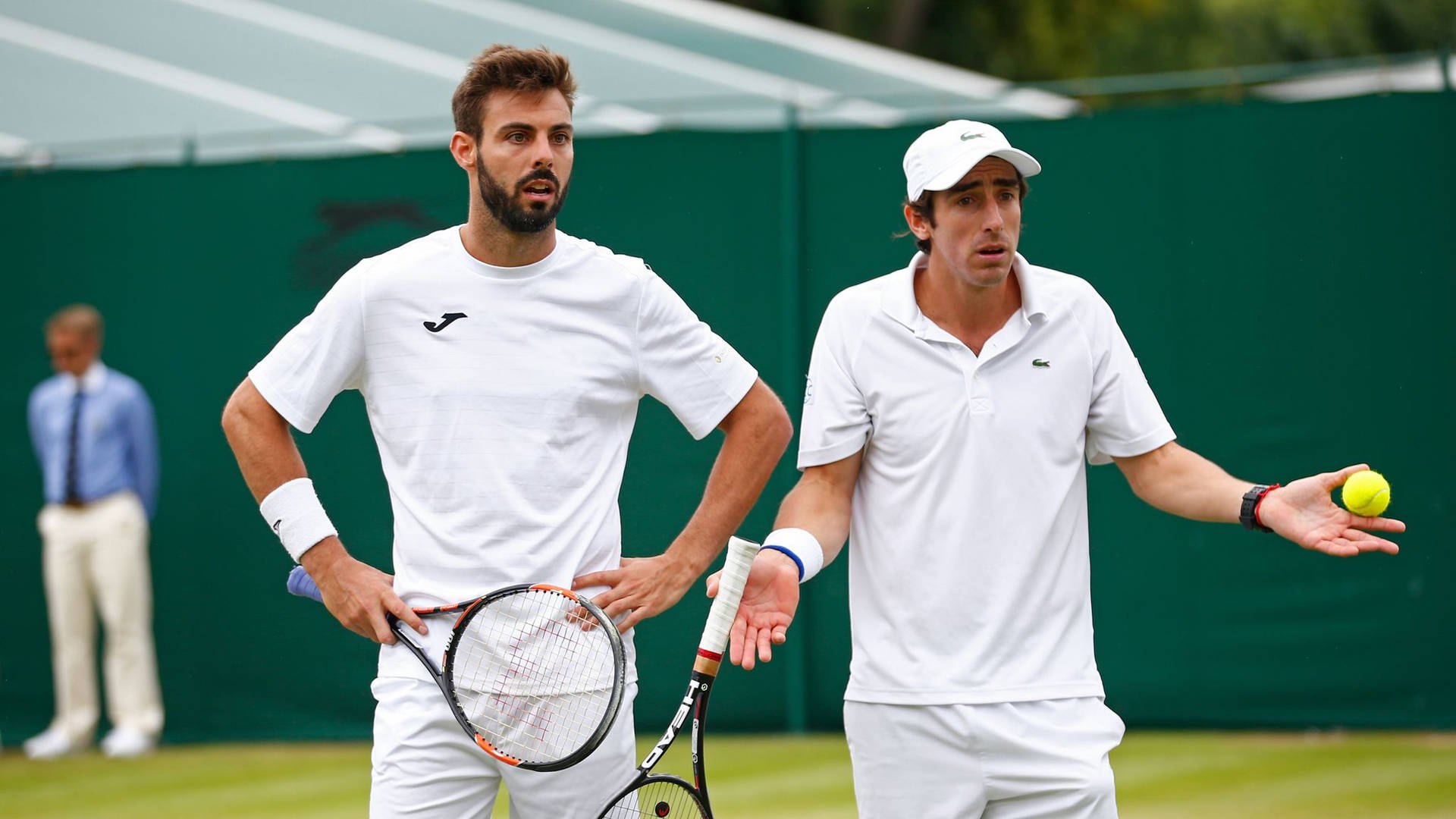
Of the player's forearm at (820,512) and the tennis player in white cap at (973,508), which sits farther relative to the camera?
the player's forearm at (820,512)

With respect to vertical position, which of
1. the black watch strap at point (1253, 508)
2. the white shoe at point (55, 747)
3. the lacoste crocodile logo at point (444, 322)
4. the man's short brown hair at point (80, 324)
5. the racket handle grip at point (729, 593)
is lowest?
the white shoe at point (55, 747)

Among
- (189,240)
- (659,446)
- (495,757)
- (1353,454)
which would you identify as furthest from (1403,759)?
(189,240)

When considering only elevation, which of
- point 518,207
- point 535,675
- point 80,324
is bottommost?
point 535,675

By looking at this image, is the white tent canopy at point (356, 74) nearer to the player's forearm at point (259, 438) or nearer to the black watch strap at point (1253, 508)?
the player's forearm at point (259, 438)

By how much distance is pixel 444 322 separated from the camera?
3.45m

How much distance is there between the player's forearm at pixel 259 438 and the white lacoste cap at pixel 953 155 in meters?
1.37

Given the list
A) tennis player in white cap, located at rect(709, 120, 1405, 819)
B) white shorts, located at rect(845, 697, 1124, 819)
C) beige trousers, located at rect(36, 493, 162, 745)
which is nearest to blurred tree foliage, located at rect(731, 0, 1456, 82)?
beige trousers, located at rect(36, 493, 162, 745)

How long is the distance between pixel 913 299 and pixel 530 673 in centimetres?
107

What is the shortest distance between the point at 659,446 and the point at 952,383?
15.8ft

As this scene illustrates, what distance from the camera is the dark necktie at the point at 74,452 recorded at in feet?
28.3

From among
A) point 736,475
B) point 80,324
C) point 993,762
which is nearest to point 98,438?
point 80,324

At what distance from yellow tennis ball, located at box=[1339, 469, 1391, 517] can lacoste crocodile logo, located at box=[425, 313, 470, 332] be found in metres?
1.73

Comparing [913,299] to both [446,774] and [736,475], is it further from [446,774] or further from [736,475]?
[446,774]

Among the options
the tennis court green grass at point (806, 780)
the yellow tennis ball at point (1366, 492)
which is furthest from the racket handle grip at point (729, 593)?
the tennis court green grass at point (806, 780)
